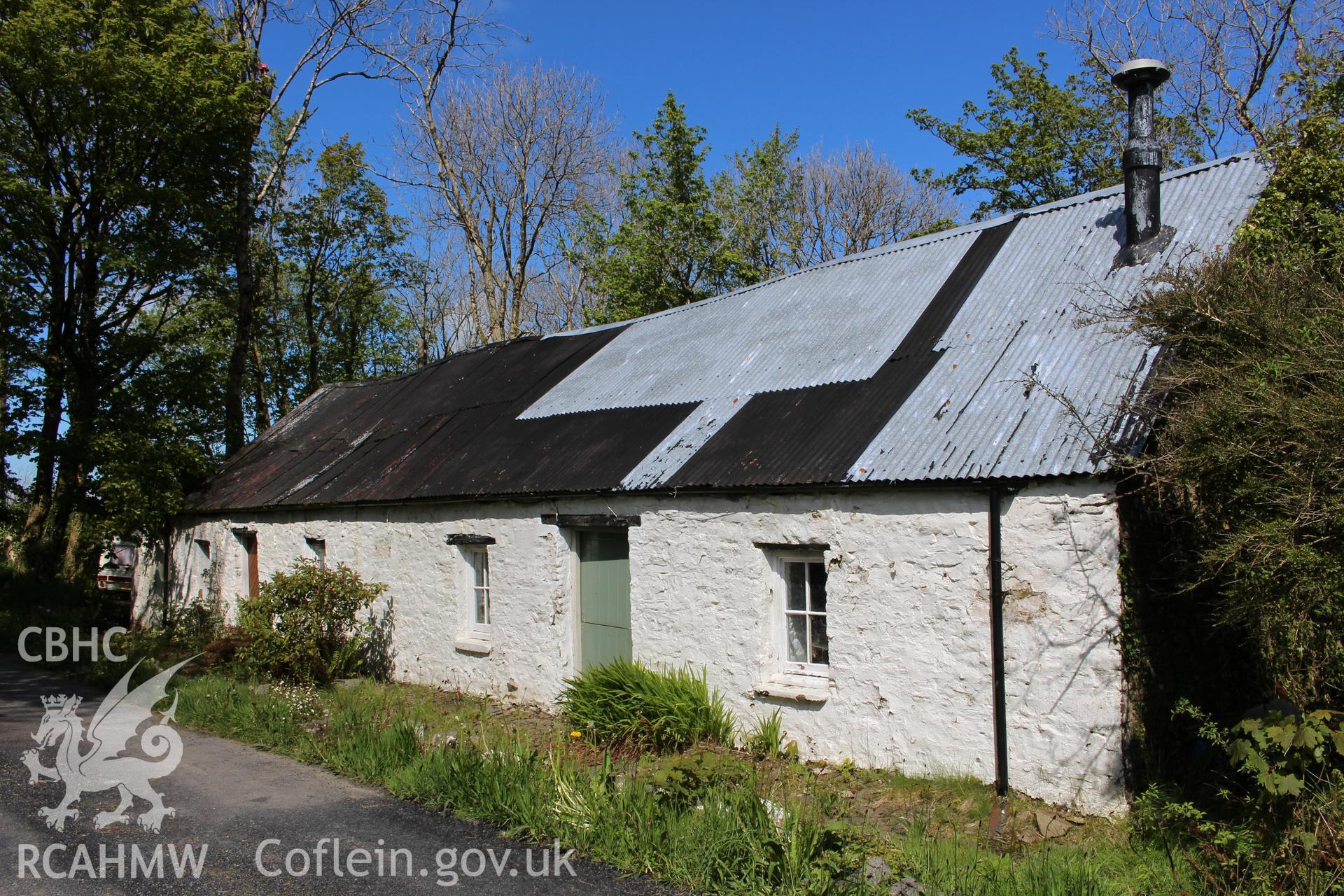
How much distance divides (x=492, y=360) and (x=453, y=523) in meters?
5.24

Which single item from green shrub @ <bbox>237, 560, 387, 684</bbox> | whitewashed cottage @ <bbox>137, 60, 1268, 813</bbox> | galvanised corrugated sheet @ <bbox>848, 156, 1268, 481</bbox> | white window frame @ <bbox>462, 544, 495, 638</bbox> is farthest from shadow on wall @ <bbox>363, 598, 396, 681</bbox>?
galvanised corrugated sheet @ <bbox>848, 156, 1268, 481</bbox>

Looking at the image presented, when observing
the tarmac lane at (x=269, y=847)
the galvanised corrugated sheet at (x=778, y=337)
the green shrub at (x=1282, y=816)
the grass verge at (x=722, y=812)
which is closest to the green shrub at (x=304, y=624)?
the grass verge at (x=722, y=812)

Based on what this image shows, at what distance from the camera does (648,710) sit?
25.2 feet

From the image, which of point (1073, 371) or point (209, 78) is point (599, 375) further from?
point (209, 78)

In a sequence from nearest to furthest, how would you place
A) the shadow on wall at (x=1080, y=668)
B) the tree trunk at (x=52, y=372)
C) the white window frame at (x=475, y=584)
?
1. the shadow on wall at (x=1080, y=668)
2. the white window frame at (x=475, y=584)
3. the tree trunk at (x=52, y=372)

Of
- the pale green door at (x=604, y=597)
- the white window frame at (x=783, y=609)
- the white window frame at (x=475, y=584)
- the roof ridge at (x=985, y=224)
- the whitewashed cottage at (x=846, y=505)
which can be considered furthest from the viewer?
the white window frame at (x=475, y=584)

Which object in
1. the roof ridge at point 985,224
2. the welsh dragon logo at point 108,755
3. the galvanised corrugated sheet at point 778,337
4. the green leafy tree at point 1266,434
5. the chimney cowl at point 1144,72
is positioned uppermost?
the chimney cowl at point 1144,72

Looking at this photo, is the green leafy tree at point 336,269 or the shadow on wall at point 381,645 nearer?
the shadow on wall at point 381,645

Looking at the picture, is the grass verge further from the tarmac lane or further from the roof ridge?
the roof ridge

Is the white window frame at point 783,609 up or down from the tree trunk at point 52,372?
down

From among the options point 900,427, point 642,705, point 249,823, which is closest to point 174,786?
point 249,823

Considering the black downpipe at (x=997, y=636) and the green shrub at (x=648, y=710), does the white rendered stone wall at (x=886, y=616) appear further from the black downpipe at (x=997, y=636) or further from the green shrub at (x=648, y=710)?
the green shrub at (x=648, y=710)

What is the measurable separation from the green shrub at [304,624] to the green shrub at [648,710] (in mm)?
4290

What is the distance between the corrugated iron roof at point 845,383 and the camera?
7.04m
